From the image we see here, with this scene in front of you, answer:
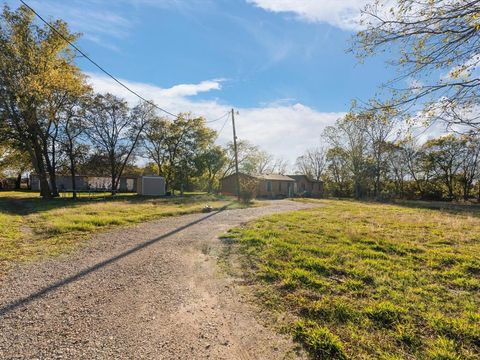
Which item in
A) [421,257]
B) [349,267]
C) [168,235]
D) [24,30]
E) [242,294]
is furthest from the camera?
[24,30]

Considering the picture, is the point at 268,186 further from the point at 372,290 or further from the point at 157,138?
the point at 372,290

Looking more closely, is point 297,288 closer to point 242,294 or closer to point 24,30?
point 242,294

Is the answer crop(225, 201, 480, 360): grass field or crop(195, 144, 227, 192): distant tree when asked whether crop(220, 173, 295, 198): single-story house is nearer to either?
crop(195, 144, 227, 192): distant tree

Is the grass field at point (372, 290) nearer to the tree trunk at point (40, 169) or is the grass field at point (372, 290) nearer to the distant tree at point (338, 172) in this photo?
the tree trunk at point (40, 169)

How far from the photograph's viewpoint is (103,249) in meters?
6.24

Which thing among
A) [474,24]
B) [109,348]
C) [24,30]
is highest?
[24,30]

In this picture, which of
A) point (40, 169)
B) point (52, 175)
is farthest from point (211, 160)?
point (40, 169)

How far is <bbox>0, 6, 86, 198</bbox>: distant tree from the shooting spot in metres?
17.0

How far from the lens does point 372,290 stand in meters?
4.05

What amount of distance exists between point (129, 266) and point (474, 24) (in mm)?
6500

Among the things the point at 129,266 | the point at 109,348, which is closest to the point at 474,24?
the point at 109,348

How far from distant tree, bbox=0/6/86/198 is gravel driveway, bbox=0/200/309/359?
1648 cm

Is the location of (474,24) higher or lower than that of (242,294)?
higher

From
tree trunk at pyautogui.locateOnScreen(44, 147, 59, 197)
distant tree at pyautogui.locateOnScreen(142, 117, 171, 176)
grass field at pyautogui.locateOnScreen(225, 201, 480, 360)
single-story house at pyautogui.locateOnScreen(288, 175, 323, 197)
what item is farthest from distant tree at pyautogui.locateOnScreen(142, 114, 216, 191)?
grass field at pyautogui.locateOnScreen(225, 201, 480, 360)
